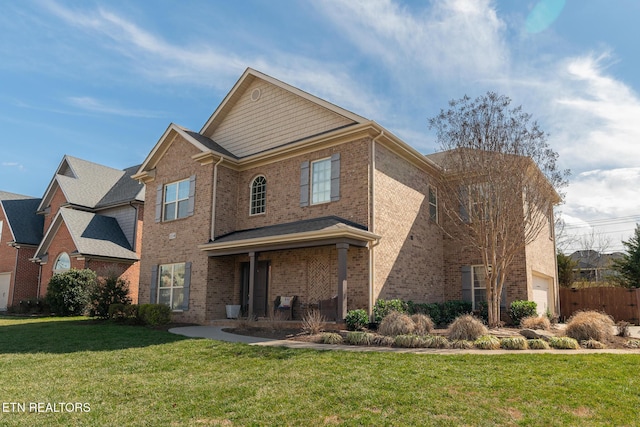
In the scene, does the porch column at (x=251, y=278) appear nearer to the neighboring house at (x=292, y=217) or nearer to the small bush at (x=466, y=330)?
the neighboring house at (x=292, y=217)

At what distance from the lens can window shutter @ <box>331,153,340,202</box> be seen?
15.5 metres

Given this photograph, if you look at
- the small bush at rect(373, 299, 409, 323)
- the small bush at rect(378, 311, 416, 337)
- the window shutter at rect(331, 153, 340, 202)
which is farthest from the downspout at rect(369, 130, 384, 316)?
the small bush at rect(378, 311, 416, 337)

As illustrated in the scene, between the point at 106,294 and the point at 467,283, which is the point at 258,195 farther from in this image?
the point at 467,283

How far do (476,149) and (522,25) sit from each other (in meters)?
4.16

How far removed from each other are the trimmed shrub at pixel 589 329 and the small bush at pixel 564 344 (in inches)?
31.6

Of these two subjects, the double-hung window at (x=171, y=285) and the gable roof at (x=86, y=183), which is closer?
the double-hung window at (x=171, y=285)

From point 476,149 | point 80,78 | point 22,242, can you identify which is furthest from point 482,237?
point 22,242

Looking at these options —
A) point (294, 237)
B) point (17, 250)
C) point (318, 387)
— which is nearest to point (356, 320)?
point (294, 237)

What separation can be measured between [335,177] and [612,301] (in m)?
14.1

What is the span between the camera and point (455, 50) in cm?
1275

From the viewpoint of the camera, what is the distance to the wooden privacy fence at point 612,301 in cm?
1964

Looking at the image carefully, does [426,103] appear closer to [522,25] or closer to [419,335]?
[522,25]

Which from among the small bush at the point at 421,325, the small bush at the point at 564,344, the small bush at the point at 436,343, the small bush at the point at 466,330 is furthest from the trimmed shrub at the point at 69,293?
the small bush at the point at 564,344

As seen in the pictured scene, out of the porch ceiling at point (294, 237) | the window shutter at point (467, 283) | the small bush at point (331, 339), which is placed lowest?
the small bush at point (331, 339)
